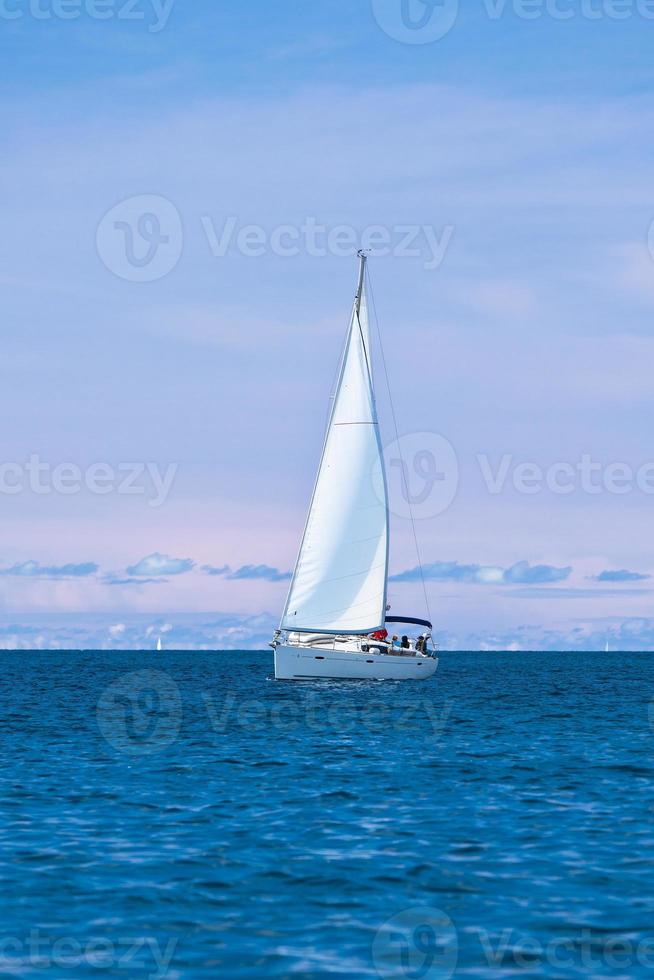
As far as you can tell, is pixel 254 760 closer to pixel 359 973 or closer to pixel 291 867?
pixel 291 867

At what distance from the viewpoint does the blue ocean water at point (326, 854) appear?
1656 cm

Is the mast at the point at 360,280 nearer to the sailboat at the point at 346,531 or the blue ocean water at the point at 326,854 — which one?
the sailboat at the point at 346,531

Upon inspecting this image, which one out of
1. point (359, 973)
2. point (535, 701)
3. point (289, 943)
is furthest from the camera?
point (535, 701)

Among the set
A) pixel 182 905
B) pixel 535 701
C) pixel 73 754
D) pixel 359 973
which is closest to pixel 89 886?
pixel 182 905

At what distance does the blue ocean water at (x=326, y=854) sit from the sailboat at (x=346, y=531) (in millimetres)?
25178

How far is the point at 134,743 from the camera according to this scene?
42062 mm

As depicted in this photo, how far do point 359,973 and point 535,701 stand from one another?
5654 centimetres

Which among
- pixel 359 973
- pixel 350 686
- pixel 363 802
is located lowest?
pixel 359 973

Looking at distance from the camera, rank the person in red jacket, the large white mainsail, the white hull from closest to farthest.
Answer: the white hull < the large white mainsail < the person in red jacket

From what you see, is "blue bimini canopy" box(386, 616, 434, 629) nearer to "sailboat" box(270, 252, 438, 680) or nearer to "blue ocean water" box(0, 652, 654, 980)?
"sailboat" box(270, 252, 438, 680)

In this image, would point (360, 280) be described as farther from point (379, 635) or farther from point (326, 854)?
point (326, 854)

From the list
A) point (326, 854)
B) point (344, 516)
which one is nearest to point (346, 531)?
point (344, 516)

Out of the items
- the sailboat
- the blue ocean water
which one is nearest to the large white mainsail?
the sailboat

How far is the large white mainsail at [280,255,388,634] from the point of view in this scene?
71.4 meters
